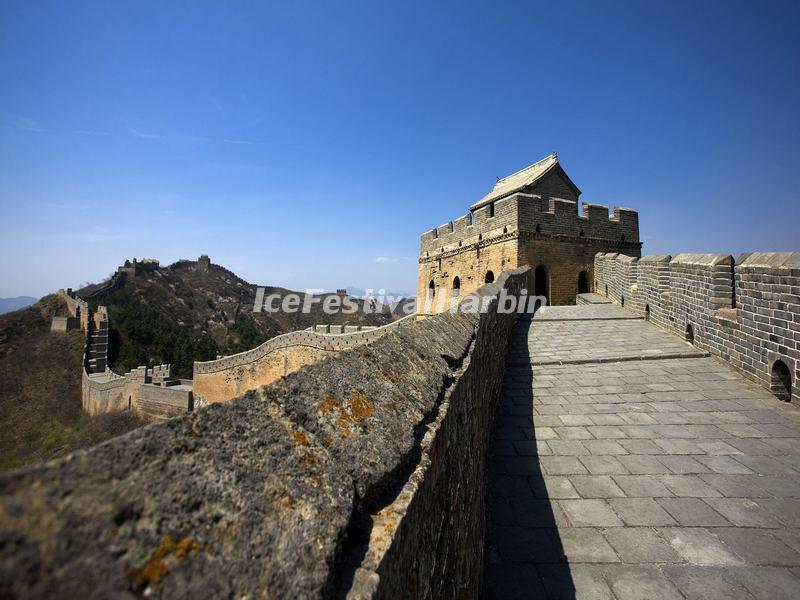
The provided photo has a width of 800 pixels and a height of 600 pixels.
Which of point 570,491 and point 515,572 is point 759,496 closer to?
point 570,491

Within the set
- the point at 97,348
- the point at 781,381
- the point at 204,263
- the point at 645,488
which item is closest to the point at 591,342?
the point at 781,381

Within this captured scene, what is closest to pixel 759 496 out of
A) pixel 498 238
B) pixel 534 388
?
pixel 534 388

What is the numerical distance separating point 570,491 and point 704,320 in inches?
211

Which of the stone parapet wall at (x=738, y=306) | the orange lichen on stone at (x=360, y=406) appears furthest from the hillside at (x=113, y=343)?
the orange lichen on stone at (x=360, y=406)

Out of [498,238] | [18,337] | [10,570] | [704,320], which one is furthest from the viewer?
[18,337]

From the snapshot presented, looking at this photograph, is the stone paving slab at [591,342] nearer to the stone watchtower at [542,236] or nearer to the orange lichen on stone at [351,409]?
the stone watchtower at [542,236]

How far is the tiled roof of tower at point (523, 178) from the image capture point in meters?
16.9

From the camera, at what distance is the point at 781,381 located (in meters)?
5.30

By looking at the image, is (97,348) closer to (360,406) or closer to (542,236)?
(542,236)

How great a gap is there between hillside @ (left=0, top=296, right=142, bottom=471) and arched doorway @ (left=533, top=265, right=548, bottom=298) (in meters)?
24.8

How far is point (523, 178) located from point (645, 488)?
1679 centimetres

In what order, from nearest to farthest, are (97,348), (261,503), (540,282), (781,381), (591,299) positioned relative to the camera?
(261,503) → (781,381) → (591,299) → (540,282) → (97,348)

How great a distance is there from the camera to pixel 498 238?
51.1 ft

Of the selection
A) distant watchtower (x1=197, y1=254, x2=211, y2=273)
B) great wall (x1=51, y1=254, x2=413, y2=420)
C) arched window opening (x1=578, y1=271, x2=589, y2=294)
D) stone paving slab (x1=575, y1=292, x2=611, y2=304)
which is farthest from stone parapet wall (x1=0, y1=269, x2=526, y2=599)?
distant watchtower (x1=197, y1=254, x2=211, y2=273)
